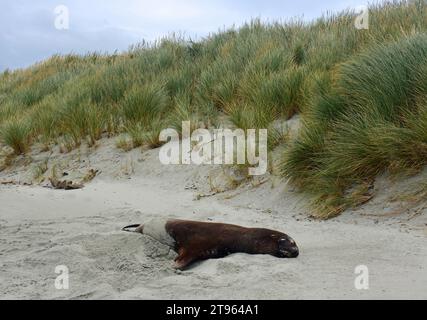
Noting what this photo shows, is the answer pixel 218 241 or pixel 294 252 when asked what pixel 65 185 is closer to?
pixel 218 241

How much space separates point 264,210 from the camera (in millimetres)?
5422

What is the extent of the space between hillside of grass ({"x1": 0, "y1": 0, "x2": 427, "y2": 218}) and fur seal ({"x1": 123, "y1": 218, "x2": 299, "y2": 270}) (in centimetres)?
125

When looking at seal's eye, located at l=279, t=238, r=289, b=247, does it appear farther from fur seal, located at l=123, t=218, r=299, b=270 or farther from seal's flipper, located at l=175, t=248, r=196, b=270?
seal's flipper, located at l=175, t=248, r=196, b=270

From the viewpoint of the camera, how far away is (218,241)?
3.81 m

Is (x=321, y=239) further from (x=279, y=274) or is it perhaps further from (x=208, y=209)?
(x=208, y=209)

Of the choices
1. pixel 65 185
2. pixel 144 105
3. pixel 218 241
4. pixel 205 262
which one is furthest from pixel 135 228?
pixel 144 105

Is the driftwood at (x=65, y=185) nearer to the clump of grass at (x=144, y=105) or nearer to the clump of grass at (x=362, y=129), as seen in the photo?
the clump of grass at (x=144, y=105)

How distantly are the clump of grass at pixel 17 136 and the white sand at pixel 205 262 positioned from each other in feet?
9.23

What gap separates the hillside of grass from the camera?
502 cm

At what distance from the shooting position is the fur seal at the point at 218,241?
12.0 ft

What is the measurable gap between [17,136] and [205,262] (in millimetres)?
6750

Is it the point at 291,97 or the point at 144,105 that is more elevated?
the point at 144,105
